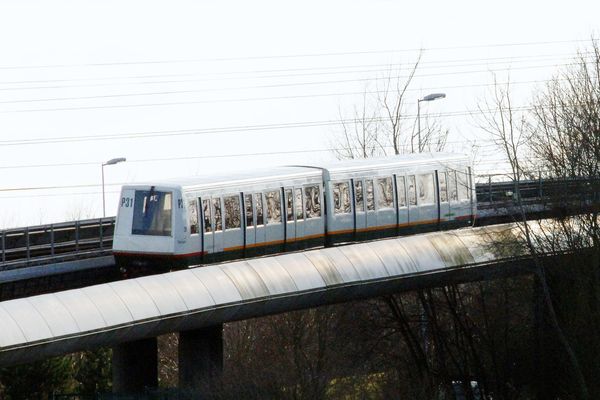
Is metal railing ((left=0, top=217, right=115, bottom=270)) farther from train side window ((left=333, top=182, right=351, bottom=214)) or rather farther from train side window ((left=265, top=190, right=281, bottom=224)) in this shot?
train side window ((left=333, top=182, right=351, bottom=214))

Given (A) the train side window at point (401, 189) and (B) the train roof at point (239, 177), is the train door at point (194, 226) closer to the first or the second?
(B) the train roof at point (239, 177)

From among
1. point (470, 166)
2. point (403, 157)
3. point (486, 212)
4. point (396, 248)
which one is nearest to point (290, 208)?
point (396, 248)

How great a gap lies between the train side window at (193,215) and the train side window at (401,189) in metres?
8.95

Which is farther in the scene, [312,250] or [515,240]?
[515,240]

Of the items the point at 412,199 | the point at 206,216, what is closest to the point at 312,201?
the point at 206,216

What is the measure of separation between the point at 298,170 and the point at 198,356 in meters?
5.65

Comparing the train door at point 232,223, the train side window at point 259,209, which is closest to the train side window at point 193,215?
the train door at point 232,223

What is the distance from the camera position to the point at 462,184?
136ft

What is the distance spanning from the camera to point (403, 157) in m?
39.9

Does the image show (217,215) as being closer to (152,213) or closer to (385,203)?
(152,213)

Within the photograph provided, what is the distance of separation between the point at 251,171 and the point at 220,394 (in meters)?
6.65

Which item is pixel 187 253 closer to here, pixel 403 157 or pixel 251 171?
pixel 251 171

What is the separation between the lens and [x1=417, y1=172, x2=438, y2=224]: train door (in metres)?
39.9

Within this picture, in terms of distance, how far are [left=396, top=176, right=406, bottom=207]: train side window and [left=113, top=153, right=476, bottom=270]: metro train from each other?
3 cm
